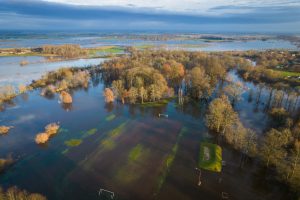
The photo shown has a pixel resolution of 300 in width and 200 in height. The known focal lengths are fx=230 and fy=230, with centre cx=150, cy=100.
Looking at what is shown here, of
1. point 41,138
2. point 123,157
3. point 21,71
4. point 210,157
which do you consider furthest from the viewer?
point 21,71

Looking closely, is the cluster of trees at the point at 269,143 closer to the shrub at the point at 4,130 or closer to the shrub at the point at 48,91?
the shrub at the point at 4,130

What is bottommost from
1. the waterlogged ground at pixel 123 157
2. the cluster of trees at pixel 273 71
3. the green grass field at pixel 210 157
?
the waterlogged ground at pixel 123 157

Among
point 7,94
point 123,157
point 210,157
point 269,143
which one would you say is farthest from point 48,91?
point 269,143

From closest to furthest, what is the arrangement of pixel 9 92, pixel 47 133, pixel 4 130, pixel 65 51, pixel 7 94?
pixel 47 133 < pixel 4 130 < pixel 7 94 < pixel 9 92 < pixel 65 51

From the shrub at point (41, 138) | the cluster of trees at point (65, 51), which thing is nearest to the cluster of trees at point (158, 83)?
the shrub at point (41, 138)

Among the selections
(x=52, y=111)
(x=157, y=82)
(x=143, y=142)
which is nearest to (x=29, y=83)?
(x=52, y=111)

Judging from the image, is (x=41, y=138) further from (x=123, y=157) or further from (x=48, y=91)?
(x=48, y=91)
